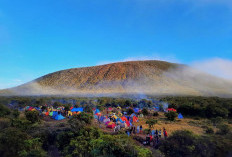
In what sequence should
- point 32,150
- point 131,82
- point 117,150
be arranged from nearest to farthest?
point 117,150 → point 32,150 → point 131,82

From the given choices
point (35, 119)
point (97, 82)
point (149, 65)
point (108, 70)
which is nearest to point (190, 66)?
point (149, 65)

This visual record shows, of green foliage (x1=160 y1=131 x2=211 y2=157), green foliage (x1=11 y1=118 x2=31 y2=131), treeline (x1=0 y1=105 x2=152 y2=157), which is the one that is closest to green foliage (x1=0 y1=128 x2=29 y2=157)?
treeline (x1=0 y1=105 x2=152 y2=157)

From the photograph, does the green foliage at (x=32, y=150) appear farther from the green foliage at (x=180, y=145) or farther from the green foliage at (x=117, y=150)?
the green foliage at (x=180, y=145)

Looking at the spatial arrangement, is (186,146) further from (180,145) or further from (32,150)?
(32,150)

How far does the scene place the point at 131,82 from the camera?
232 ft

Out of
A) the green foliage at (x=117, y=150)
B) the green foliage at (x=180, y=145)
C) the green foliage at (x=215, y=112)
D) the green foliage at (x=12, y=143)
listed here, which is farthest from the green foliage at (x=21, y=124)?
the green foliage at (x=215, y=112)

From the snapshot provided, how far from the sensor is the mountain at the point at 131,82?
6448cm

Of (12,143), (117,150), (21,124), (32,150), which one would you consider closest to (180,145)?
(117,150)

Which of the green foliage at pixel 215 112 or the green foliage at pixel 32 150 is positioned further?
the green foliage at pixel 215 112

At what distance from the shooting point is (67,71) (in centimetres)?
8944

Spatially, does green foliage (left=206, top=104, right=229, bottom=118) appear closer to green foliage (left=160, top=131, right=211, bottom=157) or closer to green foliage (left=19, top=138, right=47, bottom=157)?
green foliage (left=160, top=131, right=211, bottom=157)

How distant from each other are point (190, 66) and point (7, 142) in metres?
94.3

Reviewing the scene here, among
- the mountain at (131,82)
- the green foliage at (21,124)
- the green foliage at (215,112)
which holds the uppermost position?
the mountain at (131,82)

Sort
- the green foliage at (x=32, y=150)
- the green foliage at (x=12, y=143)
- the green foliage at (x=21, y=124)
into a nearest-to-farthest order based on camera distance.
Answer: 1. the green foliage at (x=32, y=150)
2. the green foliage at (x=12, y=143)
3. the green foliage at (x=21, y=124)
